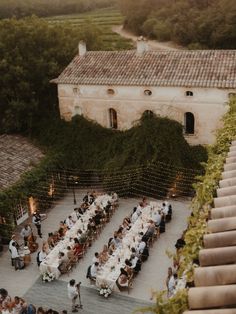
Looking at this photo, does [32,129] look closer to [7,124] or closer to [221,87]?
[7,124]

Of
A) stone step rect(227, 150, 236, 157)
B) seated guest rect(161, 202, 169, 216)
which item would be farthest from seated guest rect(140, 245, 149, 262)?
stone step rect(227, 150, 236, 157)

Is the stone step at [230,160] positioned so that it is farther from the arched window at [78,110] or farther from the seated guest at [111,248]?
the arched window at [78,110]

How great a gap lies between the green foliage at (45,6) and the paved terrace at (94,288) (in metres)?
42.3

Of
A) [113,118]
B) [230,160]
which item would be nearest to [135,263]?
[230,160]

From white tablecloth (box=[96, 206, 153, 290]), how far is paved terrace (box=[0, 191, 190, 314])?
781 mm

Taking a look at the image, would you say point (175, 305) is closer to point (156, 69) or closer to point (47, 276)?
point (47, 276)

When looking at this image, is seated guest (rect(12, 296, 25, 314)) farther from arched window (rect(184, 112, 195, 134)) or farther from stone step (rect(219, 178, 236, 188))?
arched window (rect(184, 112, 195, 134))

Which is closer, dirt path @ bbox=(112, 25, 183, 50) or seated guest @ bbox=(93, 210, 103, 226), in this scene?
seated guest @ bbox=(93, 210, 103, 226)

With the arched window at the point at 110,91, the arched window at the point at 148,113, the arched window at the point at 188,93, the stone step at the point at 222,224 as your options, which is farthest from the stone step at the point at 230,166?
the arched window at the point at 110,91

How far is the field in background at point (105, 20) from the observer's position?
2131 inches

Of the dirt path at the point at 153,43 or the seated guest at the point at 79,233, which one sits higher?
the seated guest at the point at 79,233

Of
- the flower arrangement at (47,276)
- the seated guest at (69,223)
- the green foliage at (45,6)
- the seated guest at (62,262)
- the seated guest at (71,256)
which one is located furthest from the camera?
the green foliage at (45,6)

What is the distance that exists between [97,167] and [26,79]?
352 inches

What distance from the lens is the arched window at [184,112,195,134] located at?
27.9m
